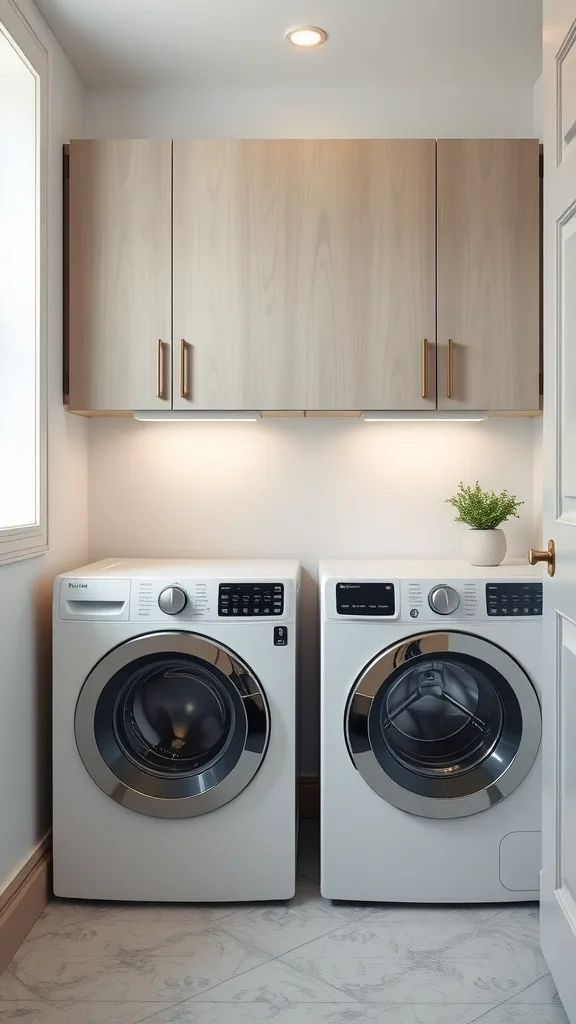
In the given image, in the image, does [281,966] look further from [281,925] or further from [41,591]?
[41,591]

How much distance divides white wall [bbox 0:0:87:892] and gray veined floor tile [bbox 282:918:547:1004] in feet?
2.57

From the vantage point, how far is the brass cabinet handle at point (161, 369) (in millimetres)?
2326

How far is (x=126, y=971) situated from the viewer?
1.80 metres

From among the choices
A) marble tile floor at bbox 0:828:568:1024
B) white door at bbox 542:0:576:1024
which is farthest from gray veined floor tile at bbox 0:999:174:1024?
white door at bbox 542:0:576:1024

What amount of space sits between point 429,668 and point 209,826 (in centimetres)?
73

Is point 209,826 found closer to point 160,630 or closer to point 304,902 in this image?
point 304,902

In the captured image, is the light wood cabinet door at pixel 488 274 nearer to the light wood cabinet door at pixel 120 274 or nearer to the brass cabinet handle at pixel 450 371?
the brass cabinet handle at pixel 450 371

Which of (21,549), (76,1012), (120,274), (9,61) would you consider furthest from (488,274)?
(76,1012)

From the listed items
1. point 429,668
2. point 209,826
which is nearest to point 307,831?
point 209,826

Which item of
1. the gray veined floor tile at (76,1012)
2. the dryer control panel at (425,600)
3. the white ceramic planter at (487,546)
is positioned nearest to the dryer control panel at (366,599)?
the dryer control panel at (425,600)

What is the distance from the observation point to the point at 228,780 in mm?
2041

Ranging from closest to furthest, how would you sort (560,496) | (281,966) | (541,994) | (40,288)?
(560,496) → (541,994) → (281,966) → (40,288)

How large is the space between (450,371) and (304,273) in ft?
1.75

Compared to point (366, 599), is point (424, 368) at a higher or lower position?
higher
